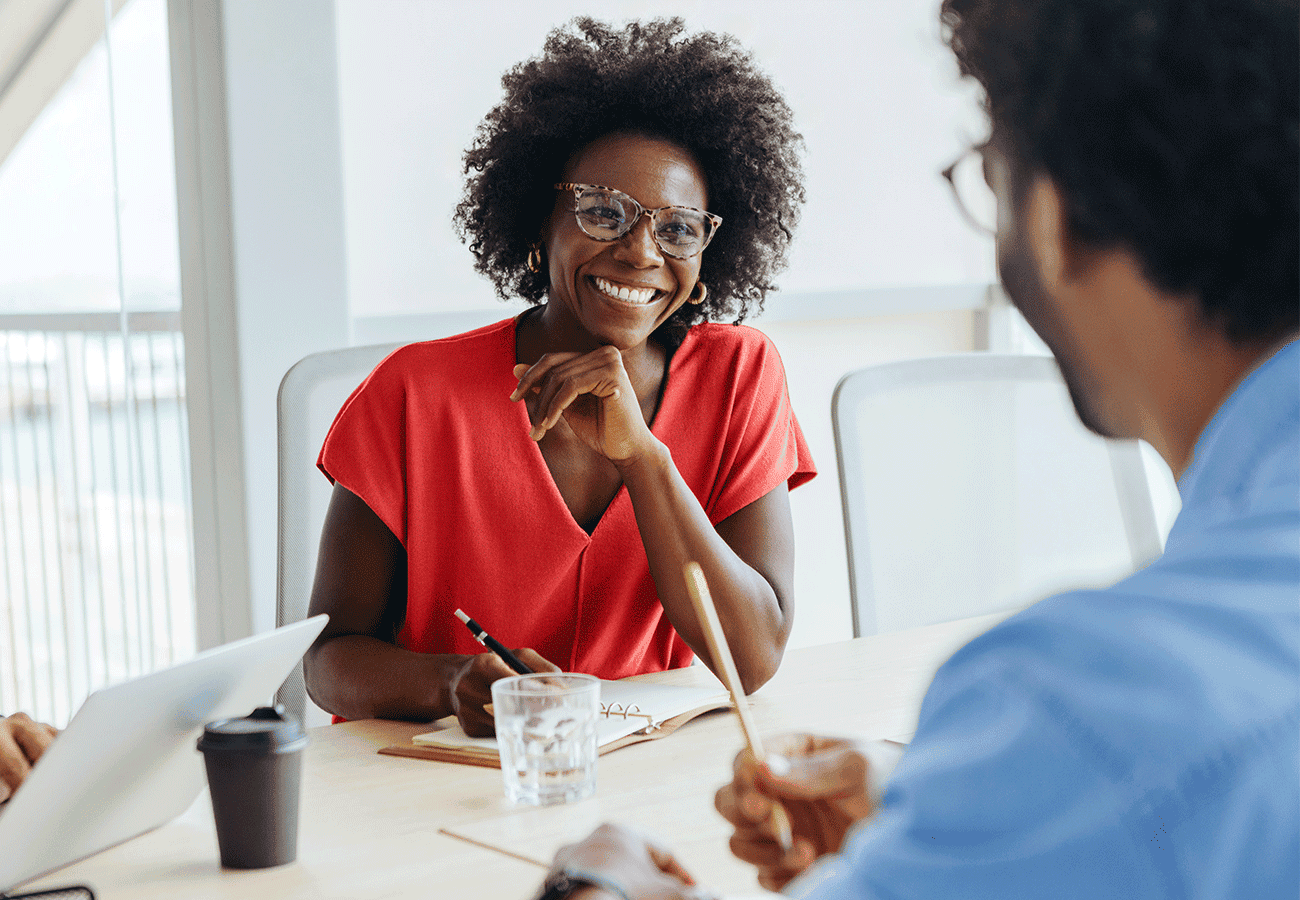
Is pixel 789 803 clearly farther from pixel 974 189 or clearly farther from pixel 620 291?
pixel 620 291

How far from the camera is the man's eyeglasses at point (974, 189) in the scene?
2.23ft

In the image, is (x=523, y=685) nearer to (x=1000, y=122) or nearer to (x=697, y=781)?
(x=697, y=781)

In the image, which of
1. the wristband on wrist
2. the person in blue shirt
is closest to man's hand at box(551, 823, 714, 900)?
the wristband on wrist

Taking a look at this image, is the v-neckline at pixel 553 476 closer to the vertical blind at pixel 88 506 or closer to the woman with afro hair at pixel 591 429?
the woman with afro hair at pixel 591 429

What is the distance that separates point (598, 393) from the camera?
162 cm

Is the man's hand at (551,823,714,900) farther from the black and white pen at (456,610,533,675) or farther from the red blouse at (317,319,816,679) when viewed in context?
the red blouse at (317,319,816,679)

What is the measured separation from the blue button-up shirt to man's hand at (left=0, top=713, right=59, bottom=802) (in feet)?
2.73

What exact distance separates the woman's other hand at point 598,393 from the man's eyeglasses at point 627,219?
0.18 m

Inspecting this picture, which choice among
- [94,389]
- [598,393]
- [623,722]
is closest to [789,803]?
[623,722]

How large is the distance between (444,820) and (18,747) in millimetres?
376

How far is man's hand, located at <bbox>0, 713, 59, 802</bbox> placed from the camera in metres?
1.05

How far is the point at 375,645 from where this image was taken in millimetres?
1477

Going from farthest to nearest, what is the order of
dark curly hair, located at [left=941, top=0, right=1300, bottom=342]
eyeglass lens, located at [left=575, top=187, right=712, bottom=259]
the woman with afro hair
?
eyeglass lens, located at [left=575, top=187, right=712, bottom=259], the woman with afro hair, dark curly hair, located at [left=941, top=0, right=1300, bottom=342]

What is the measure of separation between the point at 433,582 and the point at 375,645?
19cm
